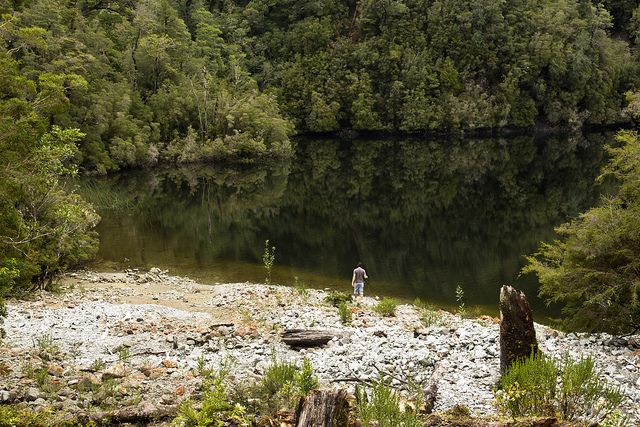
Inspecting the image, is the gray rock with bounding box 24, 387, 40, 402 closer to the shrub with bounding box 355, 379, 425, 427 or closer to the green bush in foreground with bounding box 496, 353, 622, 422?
the shrub with bounding box 355, 379, 425, 427

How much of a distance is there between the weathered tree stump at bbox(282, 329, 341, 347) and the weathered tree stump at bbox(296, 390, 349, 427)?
5.83 m

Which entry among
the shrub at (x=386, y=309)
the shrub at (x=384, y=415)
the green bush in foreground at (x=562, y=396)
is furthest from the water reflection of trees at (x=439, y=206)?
the shrub at (x=384, y=415)

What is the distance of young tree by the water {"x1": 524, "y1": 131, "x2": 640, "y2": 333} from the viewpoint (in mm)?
12398

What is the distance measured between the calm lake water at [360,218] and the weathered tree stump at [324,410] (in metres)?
16.8

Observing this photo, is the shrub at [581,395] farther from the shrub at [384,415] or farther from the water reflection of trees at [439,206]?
the water reflection of trees at [439,206]

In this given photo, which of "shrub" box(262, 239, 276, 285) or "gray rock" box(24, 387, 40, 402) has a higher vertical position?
"gray rock" box(24, 387, 40, 402)

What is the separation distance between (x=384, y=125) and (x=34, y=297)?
94.6 m

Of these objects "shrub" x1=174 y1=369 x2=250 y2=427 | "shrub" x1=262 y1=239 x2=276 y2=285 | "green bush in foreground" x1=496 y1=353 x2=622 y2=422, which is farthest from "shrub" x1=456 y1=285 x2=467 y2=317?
"shrub" x1=174 y1=369 x2=250 y2=427

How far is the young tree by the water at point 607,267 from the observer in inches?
488

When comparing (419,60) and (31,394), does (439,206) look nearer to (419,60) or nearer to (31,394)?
(31,394)

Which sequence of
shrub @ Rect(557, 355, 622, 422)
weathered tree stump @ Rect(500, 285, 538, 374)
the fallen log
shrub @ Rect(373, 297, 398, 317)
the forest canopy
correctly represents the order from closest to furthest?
shrub @ Rect(557, 355, 622, 422) → the fallen log → weathered tree stump @ Rect(500, 285, 538, 374) → shrub @ Rect(373, 297, 398, 317) → the forest canopy

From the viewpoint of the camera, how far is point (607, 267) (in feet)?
42.7

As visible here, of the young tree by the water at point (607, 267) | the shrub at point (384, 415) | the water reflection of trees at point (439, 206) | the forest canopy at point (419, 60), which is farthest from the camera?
the forest canopy at point (419, 60)

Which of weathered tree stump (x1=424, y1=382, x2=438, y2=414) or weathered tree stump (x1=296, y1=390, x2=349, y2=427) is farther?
weathered tree stump (x1=424, y1=382, x2=438, y2=414)
